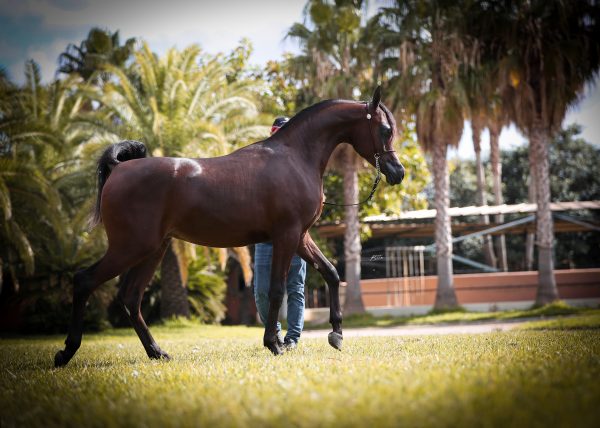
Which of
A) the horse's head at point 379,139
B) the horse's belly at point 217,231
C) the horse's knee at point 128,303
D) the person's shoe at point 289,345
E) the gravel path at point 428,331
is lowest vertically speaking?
the gravel path at point 428,331

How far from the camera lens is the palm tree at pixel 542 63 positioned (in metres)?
20.4

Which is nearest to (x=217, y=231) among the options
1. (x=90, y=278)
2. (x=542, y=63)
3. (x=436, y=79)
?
(x=90, y=278)

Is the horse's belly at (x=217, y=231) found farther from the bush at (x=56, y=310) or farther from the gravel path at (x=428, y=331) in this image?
the bush at (x=56, y=310)

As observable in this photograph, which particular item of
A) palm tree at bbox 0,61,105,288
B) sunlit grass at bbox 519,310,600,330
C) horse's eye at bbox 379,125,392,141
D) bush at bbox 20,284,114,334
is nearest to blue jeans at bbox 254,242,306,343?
horse's eye at bbox 379,125,392,141

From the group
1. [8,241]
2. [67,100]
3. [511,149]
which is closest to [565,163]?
[511,149]

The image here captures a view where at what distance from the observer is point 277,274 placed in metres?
5.71

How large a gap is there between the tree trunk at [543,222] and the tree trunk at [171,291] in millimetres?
12450

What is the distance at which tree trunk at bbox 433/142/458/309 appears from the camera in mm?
22297

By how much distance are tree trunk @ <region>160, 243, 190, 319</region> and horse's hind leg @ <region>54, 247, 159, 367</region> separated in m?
14.2

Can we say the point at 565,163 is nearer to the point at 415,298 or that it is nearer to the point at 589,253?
the point at 589,253

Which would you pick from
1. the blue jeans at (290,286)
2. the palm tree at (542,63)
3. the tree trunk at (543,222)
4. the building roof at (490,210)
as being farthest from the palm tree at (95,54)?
the blue jeans at (290,286)

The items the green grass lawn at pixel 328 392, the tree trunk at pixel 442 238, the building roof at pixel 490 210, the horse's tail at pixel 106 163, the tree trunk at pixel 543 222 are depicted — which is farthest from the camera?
the building roof at pixel 490 210

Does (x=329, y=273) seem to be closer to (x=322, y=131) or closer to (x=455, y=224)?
(x=322, y=131)

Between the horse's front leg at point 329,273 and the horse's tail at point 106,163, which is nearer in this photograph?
the horse's tail at point 106,163
